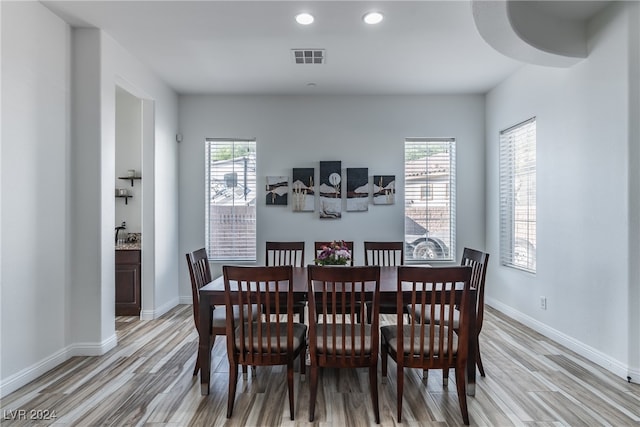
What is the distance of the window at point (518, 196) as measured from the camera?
3838mm

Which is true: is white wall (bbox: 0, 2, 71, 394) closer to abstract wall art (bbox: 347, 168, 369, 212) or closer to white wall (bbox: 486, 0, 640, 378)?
abstract wall art (bbox: 347, 168, 369, 212)

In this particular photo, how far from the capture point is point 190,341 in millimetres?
3428

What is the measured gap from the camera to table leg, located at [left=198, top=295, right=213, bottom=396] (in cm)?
238

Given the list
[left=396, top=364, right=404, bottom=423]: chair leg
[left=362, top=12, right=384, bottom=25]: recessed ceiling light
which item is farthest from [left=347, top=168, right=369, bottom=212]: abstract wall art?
[left=396, top=364, right=404, bottom=423]: chair leg

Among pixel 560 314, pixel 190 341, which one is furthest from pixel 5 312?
pixel 560 314

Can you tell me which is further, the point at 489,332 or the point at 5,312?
the point at 489,332

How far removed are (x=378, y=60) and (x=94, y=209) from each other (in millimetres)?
3133

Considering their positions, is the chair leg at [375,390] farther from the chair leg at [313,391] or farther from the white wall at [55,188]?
the white wall at [55,188]

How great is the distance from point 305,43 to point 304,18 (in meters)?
0.44

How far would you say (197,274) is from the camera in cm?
274

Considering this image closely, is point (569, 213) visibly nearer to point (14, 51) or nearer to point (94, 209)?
point (94, 209)

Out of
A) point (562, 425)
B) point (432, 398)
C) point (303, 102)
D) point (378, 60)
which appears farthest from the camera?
point (303, 102)

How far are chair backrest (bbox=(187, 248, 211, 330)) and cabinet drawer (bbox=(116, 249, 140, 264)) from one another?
5.21ft

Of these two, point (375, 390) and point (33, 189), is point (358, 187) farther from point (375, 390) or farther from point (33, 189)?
point (33, 189)
